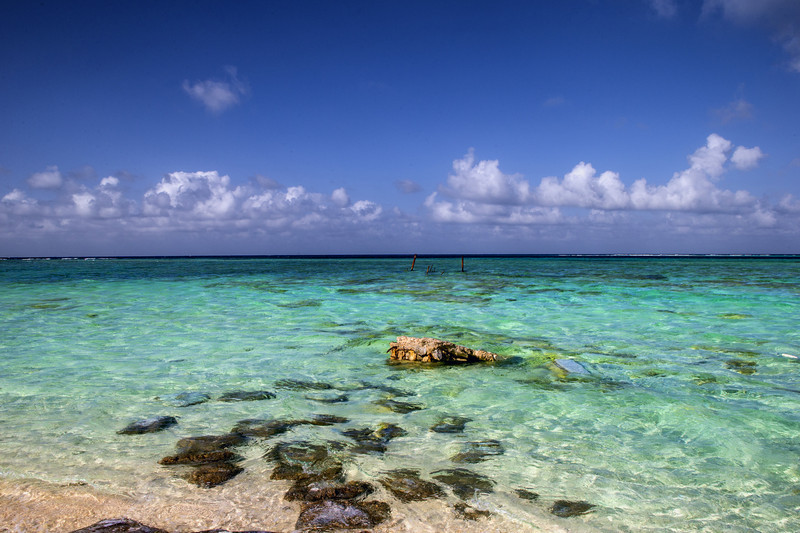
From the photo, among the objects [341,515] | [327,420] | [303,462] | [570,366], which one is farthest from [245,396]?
[570,366]

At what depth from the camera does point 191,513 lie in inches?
121

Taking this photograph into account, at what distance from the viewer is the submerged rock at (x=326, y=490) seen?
3.34 metres

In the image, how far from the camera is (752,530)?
124 inches

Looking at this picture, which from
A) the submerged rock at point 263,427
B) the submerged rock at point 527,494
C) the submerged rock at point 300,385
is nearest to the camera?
the submerged rock at point 527,494

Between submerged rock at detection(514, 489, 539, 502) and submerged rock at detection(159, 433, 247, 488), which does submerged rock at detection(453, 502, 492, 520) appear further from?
submerged rock at detection(159, 433, 247, 488)

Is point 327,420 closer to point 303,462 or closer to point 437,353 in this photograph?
point 303,462

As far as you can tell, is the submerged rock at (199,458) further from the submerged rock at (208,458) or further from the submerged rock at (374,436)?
the submerged rock at (374,436)

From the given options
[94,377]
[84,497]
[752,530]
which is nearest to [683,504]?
[752,530]

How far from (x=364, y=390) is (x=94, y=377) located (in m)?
4.21

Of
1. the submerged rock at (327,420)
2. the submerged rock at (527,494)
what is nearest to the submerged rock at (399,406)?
the submerged rock at (327,420)

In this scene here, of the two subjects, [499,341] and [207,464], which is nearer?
[207,464]

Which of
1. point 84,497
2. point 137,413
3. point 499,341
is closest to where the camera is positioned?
point 84,497

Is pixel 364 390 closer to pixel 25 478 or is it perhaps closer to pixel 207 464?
pixel 207 464

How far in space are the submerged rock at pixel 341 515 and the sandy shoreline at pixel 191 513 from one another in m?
0.06
